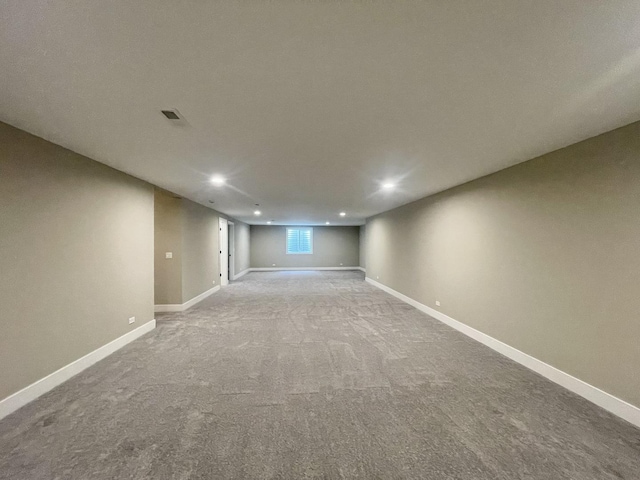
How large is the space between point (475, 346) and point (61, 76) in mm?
4654

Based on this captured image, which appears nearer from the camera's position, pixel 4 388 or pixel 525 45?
pixel 525 45

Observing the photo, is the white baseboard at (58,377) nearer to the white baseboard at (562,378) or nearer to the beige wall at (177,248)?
the beige wall at (177,248)

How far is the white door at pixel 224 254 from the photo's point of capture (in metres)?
8.20

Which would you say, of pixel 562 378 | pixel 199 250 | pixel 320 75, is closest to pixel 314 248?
pixel 199 250

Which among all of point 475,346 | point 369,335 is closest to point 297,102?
point 369,335

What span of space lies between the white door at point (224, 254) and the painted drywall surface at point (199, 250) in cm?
69

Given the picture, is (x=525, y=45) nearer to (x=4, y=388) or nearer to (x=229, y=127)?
(x=229, y=127)

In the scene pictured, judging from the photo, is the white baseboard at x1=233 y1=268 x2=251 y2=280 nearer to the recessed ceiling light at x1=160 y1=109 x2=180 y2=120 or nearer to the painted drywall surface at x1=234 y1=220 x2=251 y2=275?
the painted drywall surface at x1=234 y1=220 x2=251 y2=275

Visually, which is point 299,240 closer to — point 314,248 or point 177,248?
point 314,248

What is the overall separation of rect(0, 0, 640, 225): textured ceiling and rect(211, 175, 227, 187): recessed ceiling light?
3.01 ft

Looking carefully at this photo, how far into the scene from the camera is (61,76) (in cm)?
143

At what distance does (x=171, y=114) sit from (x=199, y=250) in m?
4.70

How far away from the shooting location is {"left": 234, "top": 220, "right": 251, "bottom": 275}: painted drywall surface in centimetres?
998

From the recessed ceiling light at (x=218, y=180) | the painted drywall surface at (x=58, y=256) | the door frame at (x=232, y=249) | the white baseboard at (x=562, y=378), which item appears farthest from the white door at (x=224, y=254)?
the white baseboard at (x=562, y=378)
